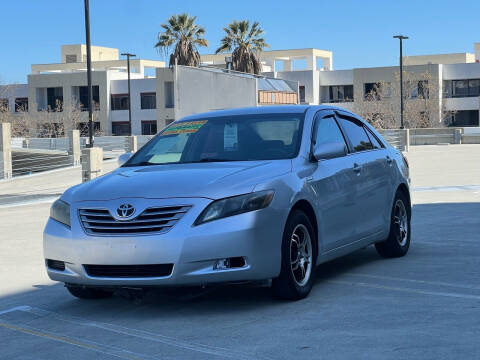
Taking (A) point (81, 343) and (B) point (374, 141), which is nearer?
(A) point (81, 343)

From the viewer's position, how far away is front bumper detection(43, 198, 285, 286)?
606 centimetres

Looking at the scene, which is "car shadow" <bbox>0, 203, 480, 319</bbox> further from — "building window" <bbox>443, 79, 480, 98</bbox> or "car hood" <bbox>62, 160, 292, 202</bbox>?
"building window" <bbox>443, 79, 480, 98</bbox>

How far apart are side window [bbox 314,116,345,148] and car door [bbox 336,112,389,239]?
15 centimetres

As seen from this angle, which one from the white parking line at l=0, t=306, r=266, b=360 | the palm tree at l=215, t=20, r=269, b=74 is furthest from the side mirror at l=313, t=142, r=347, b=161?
the palm tree at l=215, t=20, r=269, b=74

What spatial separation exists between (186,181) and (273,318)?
3.88 feet

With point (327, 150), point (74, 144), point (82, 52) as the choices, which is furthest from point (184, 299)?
point (82, 52)

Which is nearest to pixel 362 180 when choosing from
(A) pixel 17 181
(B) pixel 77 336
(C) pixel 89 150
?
(B) pixel 77 336

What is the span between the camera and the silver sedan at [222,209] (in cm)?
612

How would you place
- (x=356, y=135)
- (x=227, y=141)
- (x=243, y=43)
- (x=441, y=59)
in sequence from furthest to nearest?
(x=441, y=59) → (x=243, y=43) → (x=356, y=135) → (x=227, y=141)

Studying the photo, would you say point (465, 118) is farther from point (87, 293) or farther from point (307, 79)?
point (87, 293)

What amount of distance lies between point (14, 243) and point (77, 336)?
624cm

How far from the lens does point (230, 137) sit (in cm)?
765

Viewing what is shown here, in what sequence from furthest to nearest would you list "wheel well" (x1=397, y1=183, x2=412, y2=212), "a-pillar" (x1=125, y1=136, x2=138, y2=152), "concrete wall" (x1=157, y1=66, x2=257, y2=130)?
"a-pillar" (x1=125, y1=136, x2=138, y2=152)
"concrete wall" (x1=157, y1=66, x2=257, y2=130)
"wheel well" (x1=397, y1=183, x2=412, y2=212)

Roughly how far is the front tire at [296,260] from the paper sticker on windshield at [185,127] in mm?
1634
